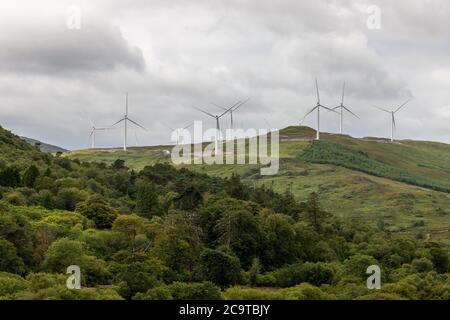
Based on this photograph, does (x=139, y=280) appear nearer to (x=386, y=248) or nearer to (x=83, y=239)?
(x=83, y=239)

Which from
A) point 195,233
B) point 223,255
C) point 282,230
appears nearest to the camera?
point 223,255

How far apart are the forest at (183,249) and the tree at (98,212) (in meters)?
0.21

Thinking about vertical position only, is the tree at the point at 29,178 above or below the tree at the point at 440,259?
above

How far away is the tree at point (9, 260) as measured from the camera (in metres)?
100

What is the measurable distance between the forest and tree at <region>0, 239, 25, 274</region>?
0.14m

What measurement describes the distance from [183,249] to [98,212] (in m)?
28.8

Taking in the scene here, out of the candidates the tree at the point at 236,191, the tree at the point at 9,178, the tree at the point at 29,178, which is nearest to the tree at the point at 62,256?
the tree at the point at 9,178

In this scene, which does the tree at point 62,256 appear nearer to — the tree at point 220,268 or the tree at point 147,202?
the tree at point 220,268

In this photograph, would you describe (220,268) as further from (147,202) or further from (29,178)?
(29,178)

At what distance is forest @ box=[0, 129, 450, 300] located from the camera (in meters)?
92.7

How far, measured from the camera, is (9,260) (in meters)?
101

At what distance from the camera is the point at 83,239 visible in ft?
382
